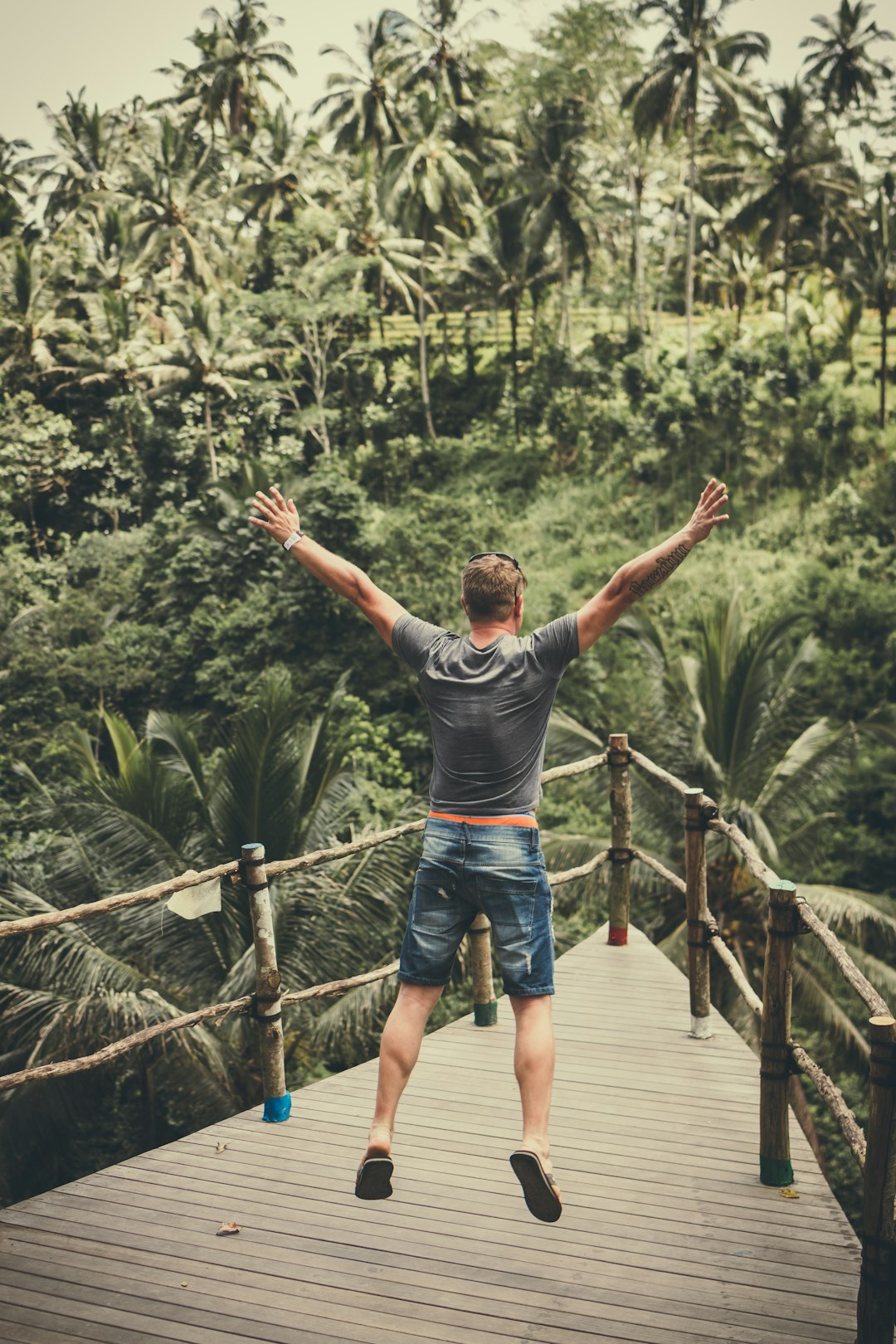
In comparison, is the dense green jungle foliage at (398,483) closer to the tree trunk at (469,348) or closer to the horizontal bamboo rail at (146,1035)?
the tree trunk at (469,348)

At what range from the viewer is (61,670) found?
19.1 meters

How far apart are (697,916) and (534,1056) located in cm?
166

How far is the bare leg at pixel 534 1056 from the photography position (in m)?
2.62

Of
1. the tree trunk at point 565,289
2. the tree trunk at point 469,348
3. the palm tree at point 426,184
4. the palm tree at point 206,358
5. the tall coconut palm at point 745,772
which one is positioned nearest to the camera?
the tall coconut palm at point 745,772

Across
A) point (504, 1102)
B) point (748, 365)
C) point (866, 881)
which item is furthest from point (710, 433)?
point (504, 1102)

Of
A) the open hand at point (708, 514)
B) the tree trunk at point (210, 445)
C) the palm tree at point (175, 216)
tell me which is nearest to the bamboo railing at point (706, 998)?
the open hand at point (708, 514)

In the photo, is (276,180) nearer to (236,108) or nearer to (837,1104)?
(236,108)

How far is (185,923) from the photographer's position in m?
8.17

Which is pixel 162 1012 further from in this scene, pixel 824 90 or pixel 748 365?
pixel 824 90

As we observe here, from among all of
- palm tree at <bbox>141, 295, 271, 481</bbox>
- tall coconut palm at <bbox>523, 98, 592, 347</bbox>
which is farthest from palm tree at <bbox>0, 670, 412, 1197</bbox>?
tall coconut palm at <bbox>523, 98, 592, 347</bbox>

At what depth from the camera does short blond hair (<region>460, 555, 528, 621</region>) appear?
2705 millimetres

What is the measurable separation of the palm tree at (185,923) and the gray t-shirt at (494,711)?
5100 mm

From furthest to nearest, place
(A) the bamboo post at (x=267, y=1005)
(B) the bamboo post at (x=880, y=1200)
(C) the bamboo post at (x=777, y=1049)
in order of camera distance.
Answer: (A) the bamboo post at (x=267, y=1005)
(C) the bamboo post at (x=777, y=1049)
(B) the bamboo post at (x=880, y=1200)

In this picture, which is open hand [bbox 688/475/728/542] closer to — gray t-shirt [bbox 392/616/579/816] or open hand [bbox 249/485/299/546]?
gray t-shirt [bbox 392/616/579/816]
